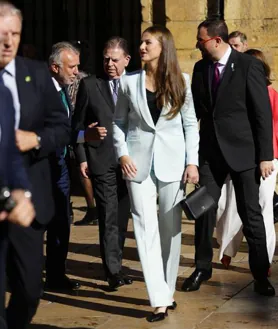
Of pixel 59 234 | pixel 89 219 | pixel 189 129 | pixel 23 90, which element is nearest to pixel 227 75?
pixel 189 129

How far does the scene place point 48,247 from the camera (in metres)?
7.96

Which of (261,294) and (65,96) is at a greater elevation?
(65,96)

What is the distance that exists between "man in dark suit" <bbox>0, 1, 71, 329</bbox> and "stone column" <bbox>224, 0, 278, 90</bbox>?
6368 mm

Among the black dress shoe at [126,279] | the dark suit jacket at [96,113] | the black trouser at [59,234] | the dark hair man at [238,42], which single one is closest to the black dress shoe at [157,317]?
the black dress shoe at [126,279]

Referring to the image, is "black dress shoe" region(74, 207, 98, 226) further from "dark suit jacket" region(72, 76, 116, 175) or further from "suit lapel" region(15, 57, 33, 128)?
"suit lapel" region(15, 57, 33, 128)

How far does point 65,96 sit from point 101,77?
1.18 feet

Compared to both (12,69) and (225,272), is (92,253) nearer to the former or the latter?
(225,272)

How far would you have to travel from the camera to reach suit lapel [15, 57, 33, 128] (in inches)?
209

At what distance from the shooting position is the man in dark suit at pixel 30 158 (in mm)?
5266

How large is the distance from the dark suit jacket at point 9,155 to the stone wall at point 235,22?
7.03 m

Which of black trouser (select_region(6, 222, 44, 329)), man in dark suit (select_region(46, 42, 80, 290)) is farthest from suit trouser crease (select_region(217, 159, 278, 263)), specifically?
black trouser (select_region(6, 222, 44, 329))

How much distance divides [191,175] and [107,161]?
1262 mm

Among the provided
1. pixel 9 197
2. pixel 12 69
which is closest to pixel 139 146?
pixel 12 69

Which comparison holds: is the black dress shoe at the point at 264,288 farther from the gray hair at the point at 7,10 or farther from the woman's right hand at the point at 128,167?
the gray hair at the point at 7,10
